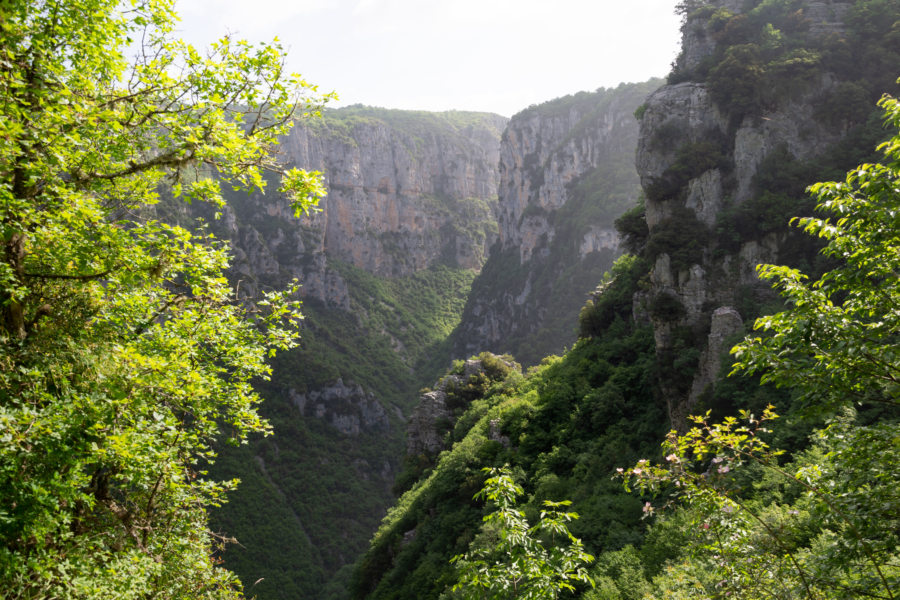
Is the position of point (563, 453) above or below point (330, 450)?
above

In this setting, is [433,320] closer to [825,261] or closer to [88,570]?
[825,261]

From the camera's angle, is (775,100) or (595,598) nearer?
(595,598)

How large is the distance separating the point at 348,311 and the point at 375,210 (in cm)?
4329

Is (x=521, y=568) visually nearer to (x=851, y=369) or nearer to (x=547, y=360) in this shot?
(x=851, y=369)

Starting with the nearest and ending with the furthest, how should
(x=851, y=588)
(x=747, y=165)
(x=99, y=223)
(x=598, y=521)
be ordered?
1. (x=851, y=588)
2. (x=99, y=223)
3. (x=598, y=521)
4. (x=747, y=165)

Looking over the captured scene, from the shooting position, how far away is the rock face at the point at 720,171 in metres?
20.0

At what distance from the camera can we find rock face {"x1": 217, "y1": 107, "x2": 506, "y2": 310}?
118 m

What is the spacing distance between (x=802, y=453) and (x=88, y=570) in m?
14.3

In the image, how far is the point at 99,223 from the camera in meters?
5.41

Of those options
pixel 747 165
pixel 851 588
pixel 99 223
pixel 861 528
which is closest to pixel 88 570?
pixel 99 223

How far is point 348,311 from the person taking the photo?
118m

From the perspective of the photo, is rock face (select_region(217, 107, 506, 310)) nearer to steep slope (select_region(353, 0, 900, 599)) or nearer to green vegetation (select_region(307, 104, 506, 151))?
green vegetation (select_region(307, 104, 506, 151))

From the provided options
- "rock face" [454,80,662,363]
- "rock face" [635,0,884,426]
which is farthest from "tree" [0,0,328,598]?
Answer: "rock face" [454,80,662,363]

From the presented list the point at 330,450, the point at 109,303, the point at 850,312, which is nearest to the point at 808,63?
the point at 850,312
